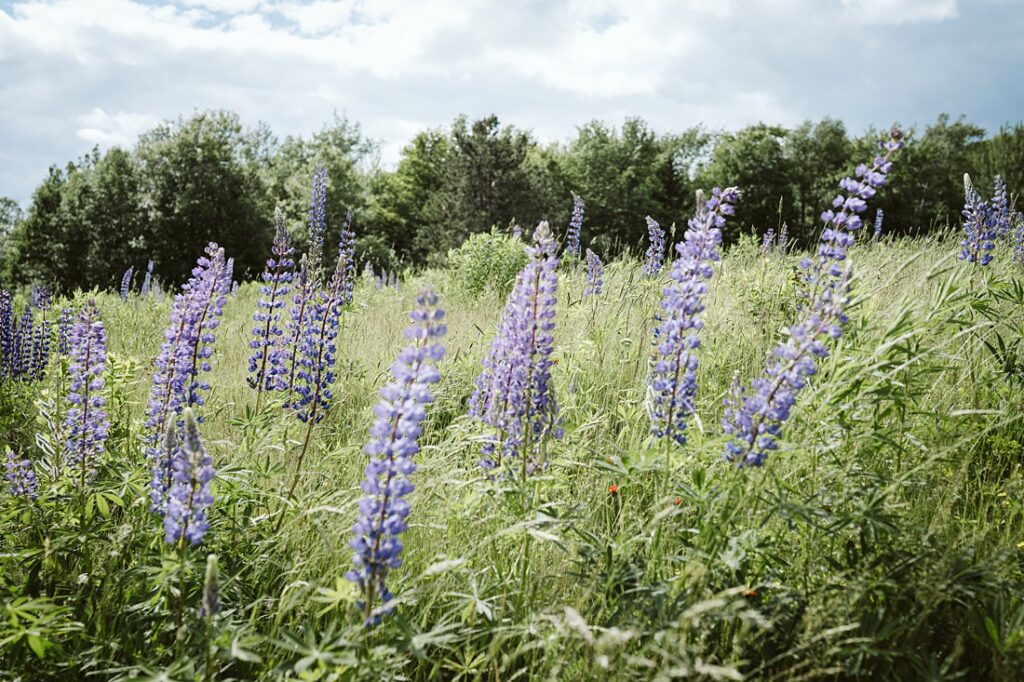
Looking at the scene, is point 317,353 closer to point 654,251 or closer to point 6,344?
point 6,344

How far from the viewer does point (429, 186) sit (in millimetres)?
48281

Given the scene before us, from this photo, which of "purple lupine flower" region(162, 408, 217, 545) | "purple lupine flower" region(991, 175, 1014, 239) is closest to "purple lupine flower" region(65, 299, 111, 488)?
"purple lupine flower" region(162, 408, 217, 545)

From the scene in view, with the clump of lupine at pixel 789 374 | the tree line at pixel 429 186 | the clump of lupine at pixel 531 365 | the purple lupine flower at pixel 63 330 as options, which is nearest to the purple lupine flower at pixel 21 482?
the clump of lupine at pixel 531 365

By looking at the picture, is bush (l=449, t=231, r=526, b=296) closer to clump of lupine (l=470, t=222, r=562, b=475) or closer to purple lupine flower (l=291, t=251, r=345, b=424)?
purple lupine flower (l=291, t=251, r=345, b=424)

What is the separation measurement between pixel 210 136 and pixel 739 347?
32.9m

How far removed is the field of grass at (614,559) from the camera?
71.3 inches

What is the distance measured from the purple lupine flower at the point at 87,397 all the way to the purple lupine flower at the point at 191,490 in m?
1.00

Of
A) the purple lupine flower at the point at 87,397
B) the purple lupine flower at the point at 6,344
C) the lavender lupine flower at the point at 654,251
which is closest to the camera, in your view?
the purple lupine flower at the point at 87,397

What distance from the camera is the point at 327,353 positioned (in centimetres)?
347

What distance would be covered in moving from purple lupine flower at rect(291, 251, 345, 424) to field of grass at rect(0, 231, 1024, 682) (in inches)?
8.2

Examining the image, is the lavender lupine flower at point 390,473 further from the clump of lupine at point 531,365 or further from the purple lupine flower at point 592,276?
the purple lupine flower at point 592,276

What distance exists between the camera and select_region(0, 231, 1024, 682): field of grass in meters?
1.81

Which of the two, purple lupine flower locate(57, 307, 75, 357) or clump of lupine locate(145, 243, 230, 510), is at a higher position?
clump of lupine locate(145, 243, 230, 510)

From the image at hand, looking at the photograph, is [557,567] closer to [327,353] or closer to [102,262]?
[327,353]
